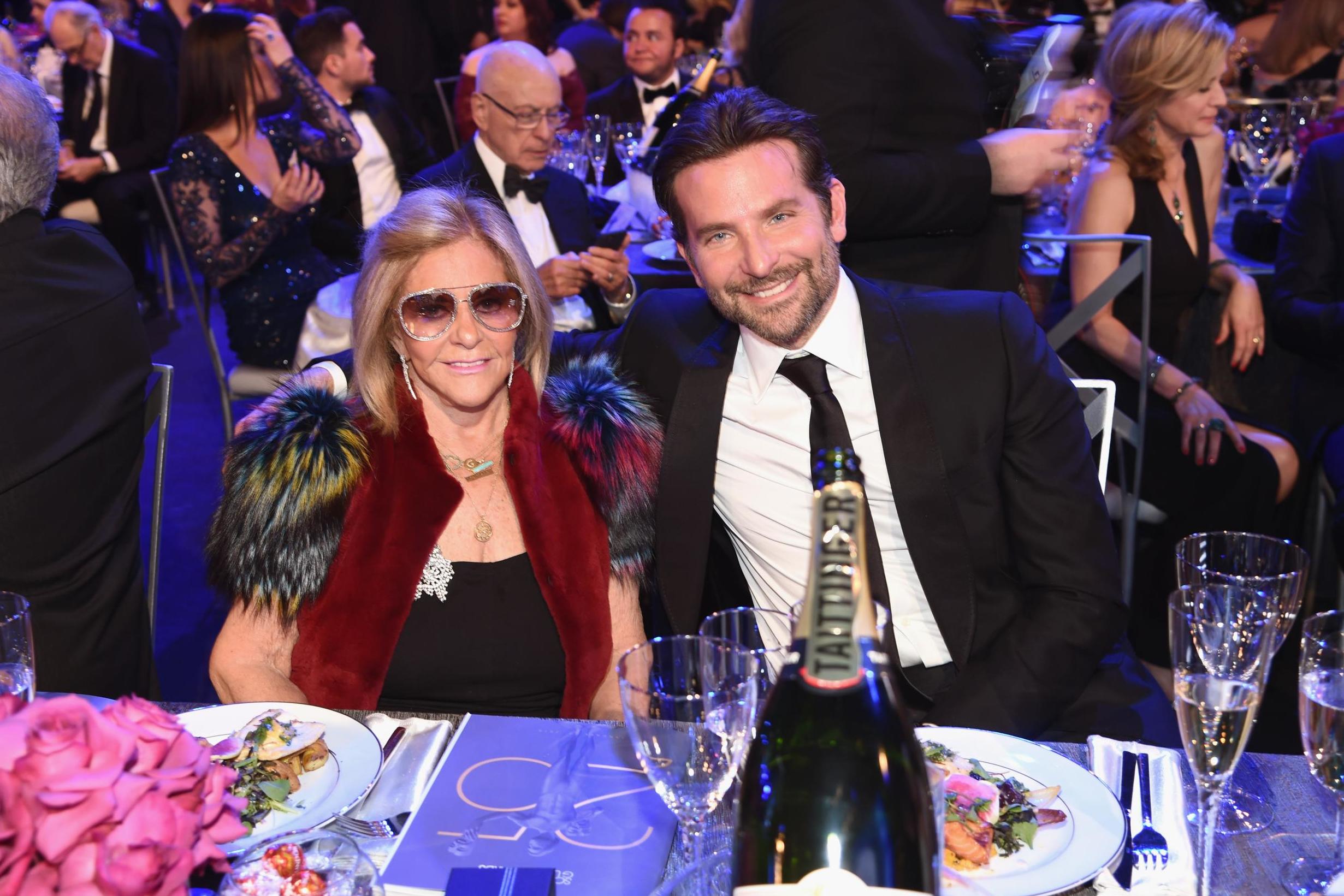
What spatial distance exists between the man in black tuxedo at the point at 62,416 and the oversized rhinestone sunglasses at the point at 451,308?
2.33 ft

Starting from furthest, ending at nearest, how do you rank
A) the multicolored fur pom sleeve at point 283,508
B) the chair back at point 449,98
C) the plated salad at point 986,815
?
the chair back at point 449,98 < the multicolored fur pom sleeve at point 283,508 < the plated salad at point 986,815

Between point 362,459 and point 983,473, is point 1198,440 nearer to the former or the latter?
point 983,473

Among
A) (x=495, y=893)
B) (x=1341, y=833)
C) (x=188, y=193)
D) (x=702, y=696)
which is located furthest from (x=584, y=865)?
(x=188, y=193)

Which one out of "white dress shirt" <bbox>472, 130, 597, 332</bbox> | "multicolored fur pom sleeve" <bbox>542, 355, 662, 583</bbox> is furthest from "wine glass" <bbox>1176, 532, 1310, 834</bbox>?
"white dress shirt" <bbox>472, 130, 597, 332</bbox>

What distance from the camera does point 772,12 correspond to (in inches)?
115

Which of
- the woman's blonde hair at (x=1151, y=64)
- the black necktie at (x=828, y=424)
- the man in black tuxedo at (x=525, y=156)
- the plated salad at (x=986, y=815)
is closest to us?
the plated salad at (x=986, y=815)

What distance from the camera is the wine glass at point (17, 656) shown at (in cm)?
137

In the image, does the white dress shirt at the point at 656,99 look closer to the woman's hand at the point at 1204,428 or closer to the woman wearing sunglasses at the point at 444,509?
the woman's hand at the point at 1204,428

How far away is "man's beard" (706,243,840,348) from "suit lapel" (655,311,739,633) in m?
0.15

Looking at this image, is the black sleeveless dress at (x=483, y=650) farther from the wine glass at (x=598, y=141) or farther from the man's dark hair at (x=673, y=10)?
the man's dark hair at (x=673, y=10)

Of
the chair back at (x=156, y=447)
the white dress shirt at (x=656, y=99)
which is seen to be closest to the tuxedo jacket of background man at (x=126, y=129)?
the white dress shirt at (x=656, y=99)

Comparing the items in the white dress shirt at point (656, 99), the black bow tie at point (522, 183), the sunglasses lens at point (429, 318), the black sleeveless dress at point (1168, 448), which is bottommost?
the black sleeveless dress at point (1168, 448)

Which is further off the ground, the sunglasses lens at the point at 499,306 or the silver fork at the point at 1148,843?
the sunglasses lens at the point at 499,306

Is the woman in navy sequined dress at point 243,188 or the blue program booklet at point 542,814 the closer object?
the blue program booklet at point 542,814
